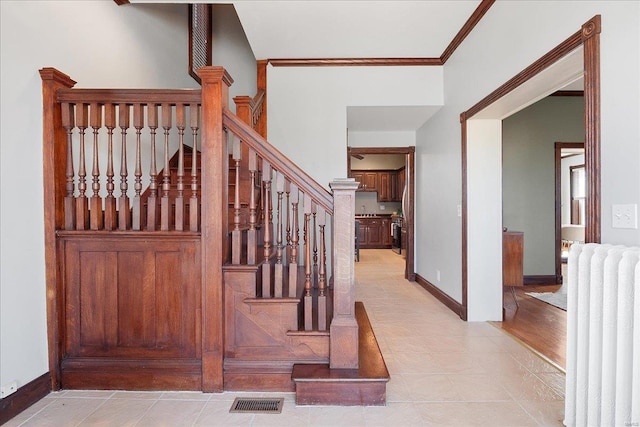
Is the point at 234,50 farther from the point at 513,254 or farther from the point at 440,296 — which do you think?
the point at 513,254

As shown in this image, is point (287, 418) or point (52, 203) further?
point (52, 203)

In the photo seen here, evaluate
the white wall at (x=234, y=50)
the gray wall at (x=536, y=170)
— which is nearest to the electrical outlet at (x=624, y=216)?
the gray wall at (x=536, y=170)

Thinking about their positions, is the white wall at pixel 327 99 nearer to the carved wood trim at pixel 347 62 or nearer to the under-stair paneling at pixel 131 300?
the carved wood trim at pixel 347 62

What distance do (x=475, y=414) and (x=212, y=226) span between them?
1.83 metres

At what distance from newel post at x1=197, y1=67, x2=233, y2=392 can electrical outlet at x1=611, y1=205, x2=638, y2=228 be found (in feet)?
6.92

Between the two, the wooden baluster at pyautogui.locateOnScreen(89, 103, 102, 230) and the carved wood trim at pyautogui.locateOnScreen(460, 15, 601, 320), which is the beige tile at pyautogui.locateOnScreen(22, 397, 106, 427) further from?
the carved wood trim at pyautogui.locateOnScreen(460, 15, 601, 320)

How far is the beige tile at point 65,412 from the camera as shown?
1.81 metres

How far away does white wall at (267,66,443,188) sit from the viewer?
14.0 ft

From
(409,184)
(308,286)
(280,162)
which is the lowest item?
(308,286)

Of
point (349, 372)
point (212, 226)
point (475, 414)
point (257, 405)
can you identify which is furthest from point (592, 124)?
point (257, 405)

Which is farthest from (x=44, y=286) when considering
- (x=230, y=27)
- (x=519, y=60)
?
(x=230, y=27)

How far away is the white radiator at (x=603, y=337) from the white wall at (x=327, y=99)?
292cm

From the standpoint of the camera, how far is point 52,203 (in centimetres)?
211

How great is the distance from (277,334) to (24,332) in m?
1.41
